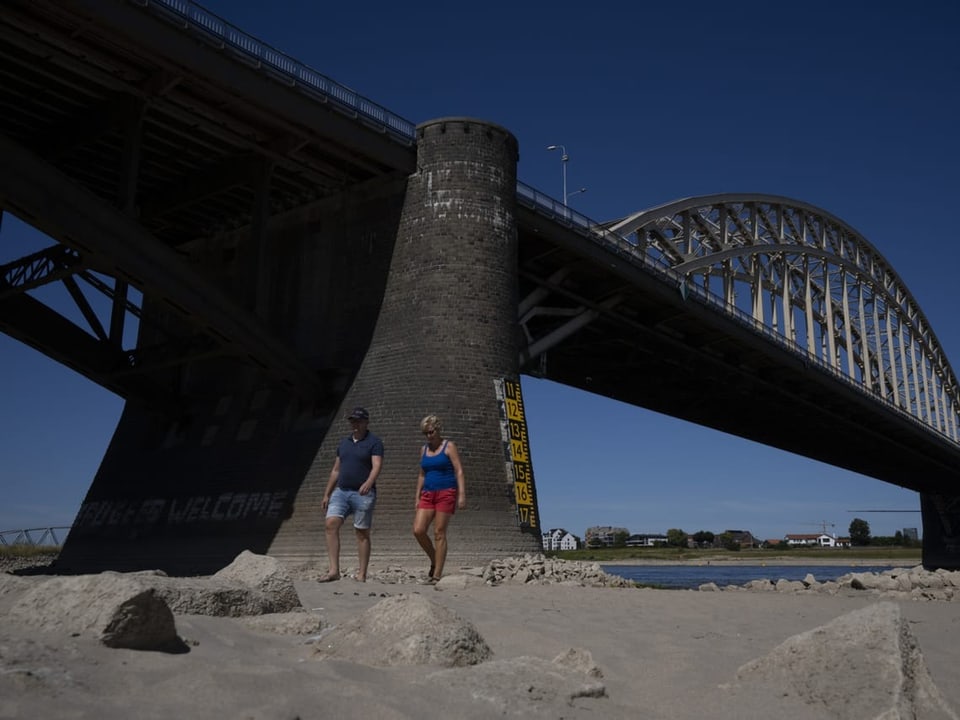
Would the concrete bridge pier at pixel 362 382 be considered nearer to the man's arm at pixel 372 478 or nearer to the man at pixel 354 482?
the man at pixel 354 482

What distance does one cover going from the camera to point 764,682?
4.55 metres

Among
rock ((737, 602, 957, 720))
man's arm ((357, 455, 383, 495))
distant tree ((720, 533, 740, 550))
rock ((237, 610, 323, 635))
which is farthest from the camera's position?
distant tree ((720, 533, 740, 550))

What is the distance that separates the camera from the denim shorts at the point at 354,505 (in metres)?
10.3

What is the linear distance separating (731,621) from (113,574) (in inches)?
211

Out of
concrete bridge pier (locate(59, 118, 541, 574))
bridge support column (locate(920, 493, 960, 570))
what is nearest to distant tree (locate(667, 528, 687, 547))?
bridge support column (locate(920, 493, 960, 570))

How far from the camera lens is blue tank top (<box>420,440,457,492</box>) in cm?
1006

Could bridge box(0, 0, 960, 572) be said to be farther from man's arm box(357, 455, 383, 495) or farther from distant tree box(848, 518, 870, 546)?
distant tree box(848, 518, 870, 546)

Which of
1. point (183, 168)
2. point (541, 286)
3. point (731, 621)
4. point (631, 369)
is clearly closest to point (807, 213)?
point (631, 369)

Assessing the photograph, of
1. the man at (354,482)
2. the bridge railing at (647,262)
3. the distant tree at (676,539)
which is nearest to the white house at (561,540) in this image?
the distant tree at (676,539)

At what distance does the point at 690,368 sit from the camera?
40031 millimetres

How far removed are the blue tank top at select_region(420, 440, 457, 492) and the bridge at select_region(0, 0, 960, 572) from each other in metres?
8.44

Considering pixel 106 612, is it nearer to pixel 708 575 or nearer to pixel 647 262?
pixel 647 262

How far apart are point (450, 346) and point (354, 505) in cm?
951

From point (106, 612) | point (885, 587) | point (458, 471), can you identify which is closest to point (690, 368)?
point (885, 587)
